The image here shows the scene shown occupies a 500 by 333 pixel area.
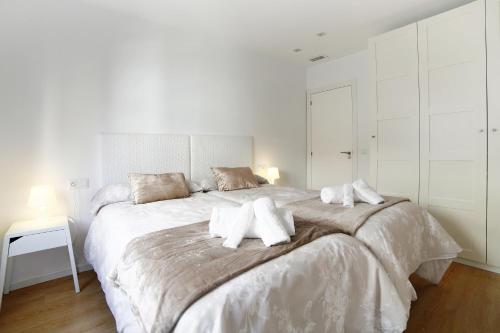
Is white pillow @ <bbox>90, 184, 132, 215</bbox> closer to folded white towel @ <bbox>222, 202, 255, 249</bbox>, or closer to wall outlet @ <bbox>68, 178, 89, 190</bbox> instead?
wall outlet @ <bbox>68, 178, 89, 190</bbox>

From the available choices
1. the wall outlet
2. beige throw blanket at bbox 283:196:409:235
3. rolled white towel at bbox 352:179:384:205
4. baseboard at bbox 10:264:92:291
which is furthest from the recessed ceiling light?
baseboard at bbox 10:264:92:291

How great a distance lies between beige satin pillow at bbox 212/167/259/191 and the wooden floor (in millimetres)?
1499

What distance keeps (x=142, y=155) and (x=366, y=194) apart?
2209 millimetres

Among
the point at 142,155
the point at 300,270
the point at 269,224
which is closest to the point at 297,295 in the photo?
the point at 300,270

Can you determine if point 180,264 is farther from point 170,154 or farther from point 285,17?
point 285,17

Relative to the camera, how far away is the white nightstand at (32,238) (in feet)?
5.83

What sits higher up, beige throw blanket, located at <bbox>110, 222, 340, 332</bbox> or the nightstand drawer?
beige throw blanket, located at <bbox>110, 222, 340, 332</bbox>

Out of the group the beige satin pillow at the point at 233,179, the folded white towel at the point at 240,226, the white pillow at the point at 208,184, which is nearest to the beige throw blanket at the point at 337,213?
the folded white towel at the point at 240,226

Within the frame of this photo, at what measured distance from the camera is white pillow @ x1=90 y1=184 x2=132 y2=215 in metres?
2.24

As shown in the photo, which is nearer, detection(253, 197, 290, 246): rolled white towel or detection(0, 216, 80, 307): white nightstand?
detection(253, 197, 290, 246): rolled white towel

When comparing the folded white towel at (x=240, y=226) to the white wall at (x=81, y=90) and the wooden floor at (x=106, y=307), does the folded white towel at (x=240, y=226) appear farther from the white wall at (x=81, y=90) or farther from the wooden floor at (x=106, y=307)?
the white wall at (x=81, y=90)

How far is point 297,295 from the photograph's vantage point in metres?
0.96

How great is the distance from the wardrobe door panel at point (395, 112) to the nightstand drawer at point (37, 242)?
127 inches

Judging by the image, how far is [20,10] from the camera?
2.12 metres
